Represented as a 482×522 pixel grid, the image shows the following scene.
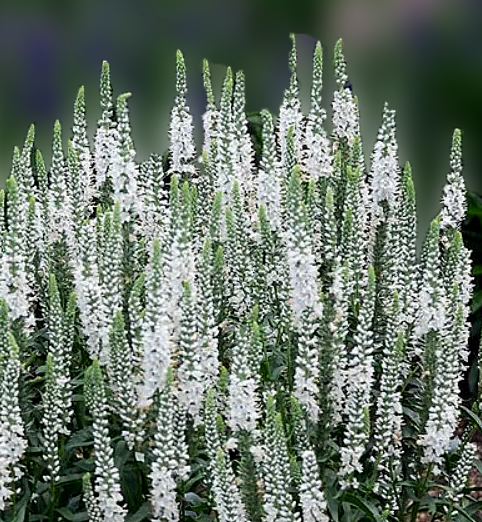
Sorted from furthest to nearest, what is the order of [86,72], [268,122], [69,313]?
[86,72], [268,122], [69,313]

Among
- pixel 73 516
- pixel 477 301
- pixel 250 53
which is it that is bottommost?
pixel 73 516

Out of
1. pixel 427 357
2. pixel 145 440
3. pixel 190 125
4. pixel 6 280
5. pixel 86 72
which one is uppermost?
pixel 86 72

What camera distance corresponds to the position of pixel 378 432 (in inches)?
170

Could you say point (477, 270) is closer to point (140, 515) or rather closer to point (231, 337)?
point (231, 337)

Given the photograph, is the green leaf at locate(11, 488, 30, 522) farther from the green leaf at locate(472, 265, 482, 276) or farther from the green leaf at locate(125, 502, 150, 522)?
the green leaf at locate(472, 265, 482, 276)

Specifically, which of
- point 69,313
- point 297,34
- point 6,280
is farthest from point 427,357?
point 297,34

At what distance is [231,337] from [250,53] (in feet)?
10.5

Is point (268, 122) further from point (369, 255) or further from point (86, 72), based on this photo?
point (86, 72)

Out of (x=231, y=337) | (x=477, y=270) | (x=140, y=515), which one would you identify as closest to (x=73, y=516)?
(x=140, y=515)

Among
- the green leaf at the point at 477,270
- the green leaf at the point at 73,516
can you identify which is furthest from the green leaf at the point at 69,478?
the green leaf at the point at 477,270

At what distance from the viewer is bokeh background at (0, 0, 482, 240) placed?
7.04 meters

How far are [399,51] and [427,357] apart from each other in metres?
3.44

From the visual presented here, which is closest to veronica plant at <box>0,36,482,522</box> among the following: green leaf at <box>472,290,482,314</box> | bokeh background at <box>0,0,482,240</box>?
bokeh background at <box>0,0,482,240</box>

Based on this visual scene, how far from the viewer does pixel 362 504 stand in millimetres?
4305
